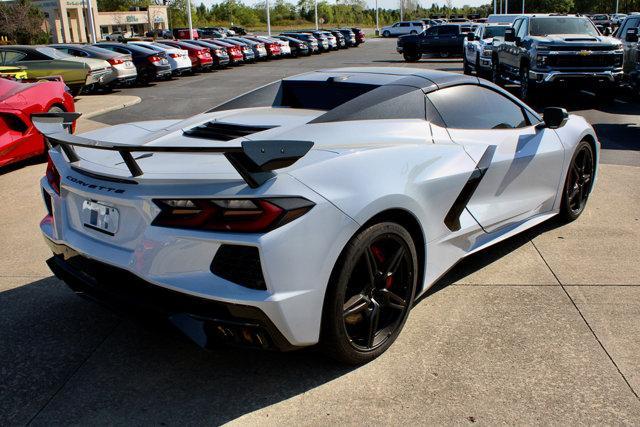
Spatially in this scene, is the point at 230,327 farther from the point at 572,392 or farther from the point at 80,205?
the point at 572,392

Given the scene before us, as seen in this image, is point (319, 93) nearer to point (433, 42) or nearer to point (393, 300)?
point (393, 300)

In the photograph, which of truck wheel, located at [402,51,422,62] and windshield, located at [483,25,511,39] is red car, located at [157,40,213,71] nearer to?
truck wheel, located at [402,51,422,62]

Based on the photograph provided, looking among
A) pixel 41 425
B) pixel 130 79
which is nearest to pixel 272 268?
pixel 41 425

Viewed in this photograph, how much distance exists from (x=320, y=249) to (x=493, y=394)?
1.13m

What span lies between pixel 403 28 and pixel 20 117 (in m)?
60.2

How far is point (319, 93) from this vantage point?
172 inches

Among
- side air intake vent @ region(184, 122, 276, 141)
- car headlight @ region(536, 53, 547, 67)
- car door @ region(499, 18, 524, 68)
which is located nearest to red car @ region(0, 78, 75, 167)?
side air intake vent @ region(184, 122, 276, 141)

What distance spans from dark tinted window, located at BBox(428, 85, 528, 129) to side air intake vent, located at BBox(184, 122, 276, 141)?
1193 millimetres

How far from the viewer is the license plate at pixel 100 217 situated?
315 centimetres

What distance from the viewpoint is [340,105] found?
4004 mm

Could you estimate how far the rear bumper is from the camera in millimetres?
2863

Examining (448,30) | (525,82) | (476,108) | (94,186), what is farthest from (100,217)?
(448,30)

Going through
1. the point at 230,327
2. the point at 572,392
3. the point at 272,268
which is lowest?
the point at 572,392

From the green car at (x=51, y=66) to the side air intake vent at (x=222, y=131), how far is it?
15375 millimetres
